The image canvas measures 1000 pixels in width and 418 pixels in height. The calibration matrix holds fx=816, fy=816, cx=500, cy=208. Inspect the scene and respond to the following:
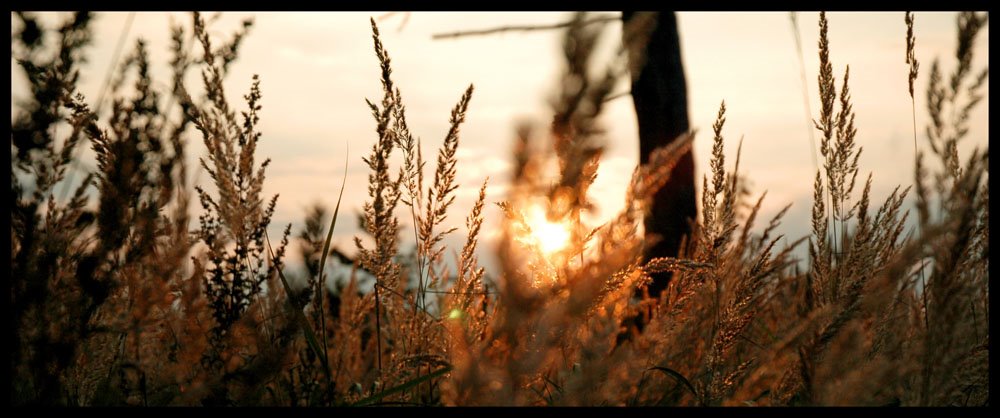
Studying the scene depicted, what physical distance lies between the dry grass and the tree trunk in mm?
2106

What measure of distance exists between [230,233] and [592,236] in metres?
0.82

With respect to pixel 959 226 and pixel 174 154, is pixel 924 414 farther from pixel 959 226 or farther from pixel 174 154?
pixel 174 154

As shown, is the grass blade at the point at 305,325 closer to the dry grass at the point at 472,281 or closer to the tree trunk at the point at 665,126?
the dry grass at the point at 472,281

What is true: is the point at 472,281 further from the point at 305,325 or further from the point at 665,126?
the point at 665,126

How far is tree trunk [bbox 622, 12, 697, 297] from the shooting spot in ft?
15.8

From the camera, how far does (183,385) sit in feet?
6.70

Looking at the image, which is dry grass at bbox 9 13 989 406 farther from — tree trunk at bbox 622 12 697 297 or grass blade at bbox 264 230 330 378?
tree trunk at bbox 622 12 697 297

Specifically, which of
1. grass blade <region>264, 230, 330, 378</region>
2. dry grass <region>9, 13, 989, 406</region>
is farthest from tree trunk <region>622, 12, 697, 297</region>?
grass blade <region>264, 230, 330, 378</region>

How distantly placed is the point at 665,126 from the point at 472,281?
121 inches

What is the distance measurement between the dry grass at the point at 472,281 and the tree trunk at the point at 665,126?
6.91ft

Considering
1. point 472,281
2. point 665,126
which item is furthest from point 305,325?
point 665,126

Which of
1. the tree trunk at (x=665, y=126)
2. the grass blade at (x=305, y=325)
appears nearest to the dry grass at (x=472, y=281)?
Answer: the grass blade at (x=305, y=325)

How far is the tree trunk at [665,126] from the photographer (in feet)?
15.8
